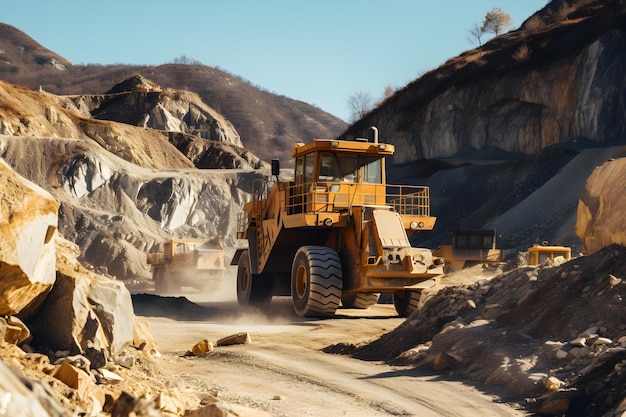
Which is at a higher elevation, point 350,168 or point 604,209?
point 350,168

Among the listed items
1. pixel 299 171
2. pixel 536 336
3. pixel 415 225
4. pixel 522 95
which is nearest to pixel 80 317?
pixel 536 336

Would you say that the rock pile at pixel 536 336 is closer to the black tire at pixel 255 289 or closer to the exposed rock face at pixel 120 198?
the black tire at pixel 255 289

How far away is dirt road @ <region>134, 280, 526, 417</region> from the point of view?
834 cm

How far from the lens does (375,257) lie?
1711cm

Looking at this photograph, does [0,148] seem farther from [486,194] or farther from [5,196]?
[5,196]

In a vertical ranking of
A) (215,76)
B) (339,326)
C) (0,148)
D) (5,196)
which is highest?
(215,76)

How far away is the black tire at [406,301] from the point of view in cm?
1822

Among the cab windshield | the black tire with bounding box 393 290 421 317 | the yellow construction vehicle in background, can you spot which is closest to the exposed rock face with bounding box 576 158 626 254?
the black tire with bounding box 393 290 421 317

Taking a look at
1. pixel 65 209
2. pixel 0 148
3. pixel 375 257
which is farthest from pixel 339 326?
pixel 0 148

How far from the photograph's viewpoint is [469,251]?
27.5 m

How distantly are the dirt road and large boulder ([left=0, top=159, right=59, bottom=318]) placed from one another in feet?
6.75

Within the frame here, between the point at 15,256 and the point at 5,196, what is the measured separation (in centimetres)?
56

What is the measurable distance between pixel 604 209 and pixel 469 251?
51.3 feet

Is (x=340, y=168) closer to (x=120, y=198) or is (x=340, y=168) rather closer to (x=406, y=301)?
(x=406, y=301)
